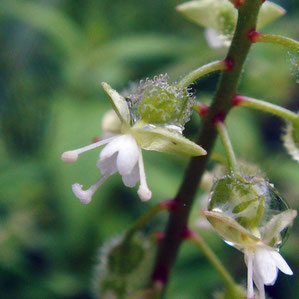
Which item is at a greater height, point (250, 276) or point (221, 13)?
point (221, 13)

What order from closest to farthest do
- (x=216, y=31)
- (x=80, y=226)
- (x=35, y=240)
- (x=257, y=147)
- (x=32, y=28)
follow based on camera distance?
(x=216, y=31), (x=80, y=226), (x=35, y=240), (x=257, y=147), (x=32, y=28)

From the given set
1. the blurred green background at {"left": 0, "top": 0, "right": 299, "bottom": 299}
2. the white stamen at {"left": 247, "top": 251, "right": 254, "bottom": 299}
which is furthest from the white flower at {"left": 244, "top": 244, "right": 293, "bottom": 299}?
the blurred green background at {"left": 0, "top": 0, "right": 299, "bottom": 299}

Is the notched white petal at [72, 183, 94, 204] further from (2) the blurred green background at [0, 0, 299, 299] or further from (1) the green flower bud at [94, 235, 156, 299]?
(2) the blurred green background at [0, 0, 299, 299]

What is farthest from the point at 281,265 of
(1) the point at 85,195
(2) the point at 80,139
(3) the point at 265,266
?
(2) the point at 80,139

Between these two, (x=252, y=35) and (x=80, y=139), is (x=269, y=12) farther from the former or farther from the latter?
(x=80, y=139)

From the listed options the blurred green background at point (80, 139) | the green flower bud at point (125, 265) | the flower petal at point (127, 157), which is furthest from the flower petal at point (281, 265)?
the blurred green background at point (80, 139)

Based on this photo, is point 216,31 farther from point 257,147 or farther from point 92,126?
point 257,147

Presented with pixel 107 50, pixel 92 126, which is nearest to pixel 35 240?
pixel 92 126
